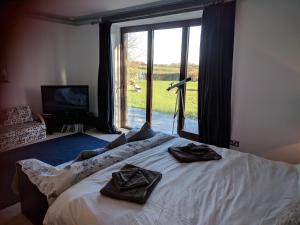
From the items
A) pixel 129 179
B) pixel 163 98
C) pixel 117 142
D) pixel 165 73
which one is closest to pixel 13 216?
pixel 117 142

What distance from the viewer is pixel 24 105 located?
4.24m

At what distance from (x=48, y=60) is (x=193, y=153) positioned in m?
3.87

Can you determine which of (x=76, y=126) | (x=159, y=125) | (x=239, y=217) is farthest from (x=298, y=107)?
(x=76, y=126)

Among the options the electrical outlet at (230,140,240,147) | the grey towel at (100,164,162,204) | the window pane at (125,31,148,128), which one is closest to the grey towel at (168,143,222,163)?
the grey towel at (100,164,162,204)

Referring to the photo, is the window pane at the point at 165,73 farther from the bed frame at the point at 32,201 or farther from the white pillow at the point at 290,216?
the white pillow at the point at 290,216

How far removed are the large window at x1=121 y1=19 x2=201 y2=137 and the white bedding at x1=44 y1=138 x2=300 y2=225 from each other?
1865 millimetres

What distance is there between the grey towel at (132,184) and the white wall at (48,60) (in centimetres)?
341

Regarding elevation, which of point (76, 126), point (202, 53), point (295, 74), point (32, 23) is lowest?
point (76, 126)

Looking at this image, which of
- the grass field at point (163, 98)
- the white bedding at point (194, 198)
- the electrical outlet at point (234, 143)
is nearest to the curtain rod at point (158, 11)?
the grass field at point (163, 98)

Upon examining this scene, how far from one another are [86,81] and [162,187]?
13.0ft

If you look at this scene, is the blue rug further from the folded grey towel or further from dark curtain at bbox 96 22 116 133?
the folded grey towel

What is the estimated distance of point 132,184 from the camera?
1.44 metres

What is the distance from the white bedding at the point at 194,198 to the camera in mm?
1178

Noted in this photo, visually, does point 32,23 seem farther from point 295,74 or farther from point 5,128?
point 295,74
